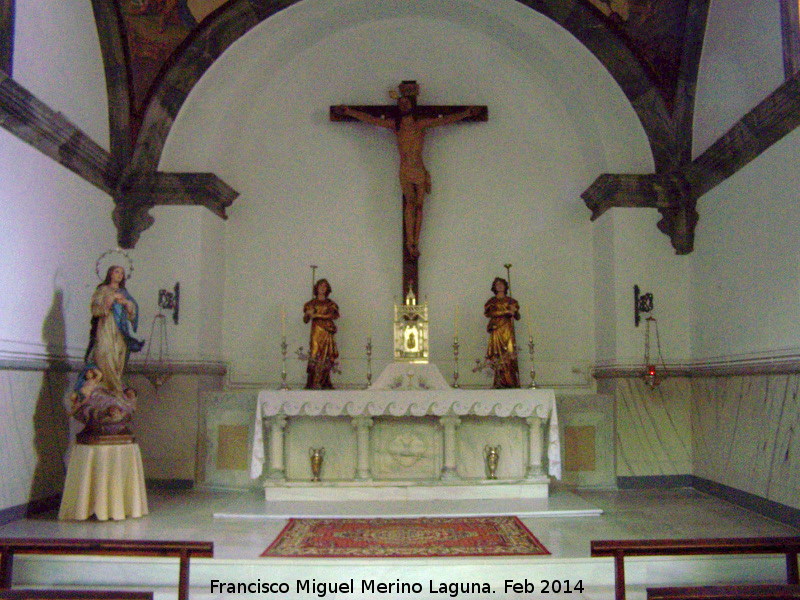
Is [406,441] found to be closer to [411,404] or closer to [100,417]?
[411,404]

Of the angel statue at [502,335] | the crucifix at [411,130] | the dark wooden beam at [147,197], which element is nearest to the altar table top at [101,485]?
the dark wooden beam at [147,197]

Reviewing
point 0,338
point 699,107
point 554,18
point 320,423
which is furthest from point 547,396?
point 0,338

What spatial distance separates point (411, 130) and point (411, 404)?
352 centimetres

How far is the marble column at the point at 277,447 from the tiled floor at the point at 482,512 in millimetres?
330

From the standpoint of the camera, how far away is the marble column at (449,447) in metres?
7.45

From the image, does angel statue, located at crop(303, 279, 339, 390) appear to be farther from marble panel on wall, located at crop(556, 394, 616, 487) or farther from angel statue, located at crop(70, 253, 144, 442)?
marble panel on wall, located at crop(556, 394, 616, 487)

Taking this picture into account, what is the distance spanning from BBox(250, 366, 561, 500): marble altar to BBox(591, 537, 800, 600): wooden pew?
3355mm

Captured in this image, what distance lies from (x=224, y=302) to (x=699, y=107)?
6.09m

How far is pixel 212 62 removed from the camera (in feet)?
29.0

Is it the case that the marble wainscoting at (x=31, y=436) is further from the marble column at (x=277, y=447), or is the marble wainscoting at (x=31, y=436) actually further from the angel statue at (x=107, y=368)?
the marble column at (x=277, y=447)

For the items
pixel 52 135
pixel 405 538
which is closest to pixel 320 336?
pixel 405 538

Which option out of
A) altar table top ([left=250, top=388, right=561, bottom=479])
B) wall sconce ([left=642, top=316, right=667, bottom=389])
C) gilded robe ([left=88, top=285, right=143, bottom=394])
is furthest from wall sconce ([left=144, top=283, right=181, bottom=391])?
wall sconce ([left=642, top=316, right=667, bottom=389])

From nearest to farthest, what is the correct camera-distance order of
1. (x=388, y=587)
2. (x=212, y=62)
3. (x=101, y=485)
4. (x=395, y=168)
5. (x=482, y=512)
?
(x=388, y=587), (x=101, y=485), (x=482, y=512), (x=212, y=62), (x=395, y=168)

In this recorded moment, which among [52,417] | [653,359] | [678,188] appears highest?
[678,188]
